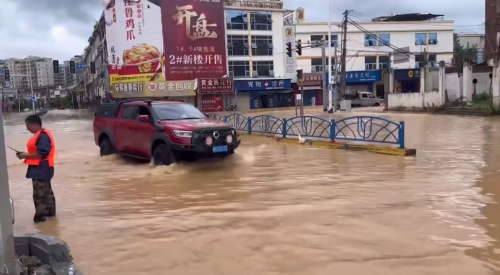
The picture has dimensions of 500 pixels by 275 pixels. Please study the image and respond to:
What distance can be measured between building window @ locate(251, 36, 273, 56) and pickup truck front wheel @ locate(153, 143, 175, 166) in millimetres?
40388

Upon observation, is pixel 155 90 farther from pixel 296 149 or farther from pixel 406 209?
pixel 406 209

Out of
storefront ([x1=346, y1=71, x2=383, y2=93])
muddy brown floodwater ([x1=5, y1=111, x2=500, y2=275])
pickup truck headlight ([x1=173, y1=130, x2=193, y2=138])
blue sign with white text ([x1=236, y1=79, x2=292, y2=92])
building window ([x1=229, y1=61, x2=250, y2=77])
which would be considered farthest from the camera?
→ storefront ([x1=346, y1=71, x2=383, y2=93])

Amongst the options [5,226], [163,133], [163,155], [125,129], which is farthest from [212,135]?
[5,226]

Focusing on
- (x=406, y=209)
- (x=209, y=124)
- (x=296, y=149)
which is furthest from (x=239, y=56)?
(x=406, y=209)

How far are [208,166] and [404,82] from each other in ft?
164

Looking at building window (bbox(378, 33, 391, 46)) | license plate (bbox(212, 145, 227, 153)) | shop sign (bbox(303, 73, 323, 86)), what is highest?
building window (bbox(378, 33, 391, 46))

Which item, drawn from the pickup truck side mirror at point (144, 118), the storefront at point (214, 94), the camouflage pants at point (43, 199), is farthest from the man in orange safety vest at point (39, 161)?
the storefront at point (214, 94)

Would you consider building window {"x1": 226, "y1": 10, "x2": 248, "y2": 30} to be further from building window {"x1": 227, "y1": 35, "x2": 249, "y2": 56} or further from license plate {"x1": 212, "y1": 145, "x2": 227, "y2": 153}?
license plate {"x1": 212, "y1": 145, "x2": 227, "y2": 153}

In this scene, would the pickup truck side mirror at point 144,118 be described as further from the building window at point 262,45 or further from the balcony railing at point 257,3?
the building window at point 262,45

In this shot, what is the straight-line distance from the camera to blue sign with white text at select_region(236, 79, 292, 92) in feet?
157

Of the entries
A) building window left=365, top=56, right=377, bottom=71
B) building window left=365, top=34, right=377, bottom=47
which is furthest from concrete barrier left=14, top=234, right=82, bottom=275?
building window left=365, top=34, right=377, bottom=47

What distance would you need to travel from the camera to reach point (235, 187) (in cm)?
818

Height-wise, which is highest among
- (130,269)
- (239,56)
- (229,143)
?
(239,56)

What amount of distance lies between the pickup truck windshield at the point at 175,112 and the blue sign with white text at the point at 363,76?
45.1 m
